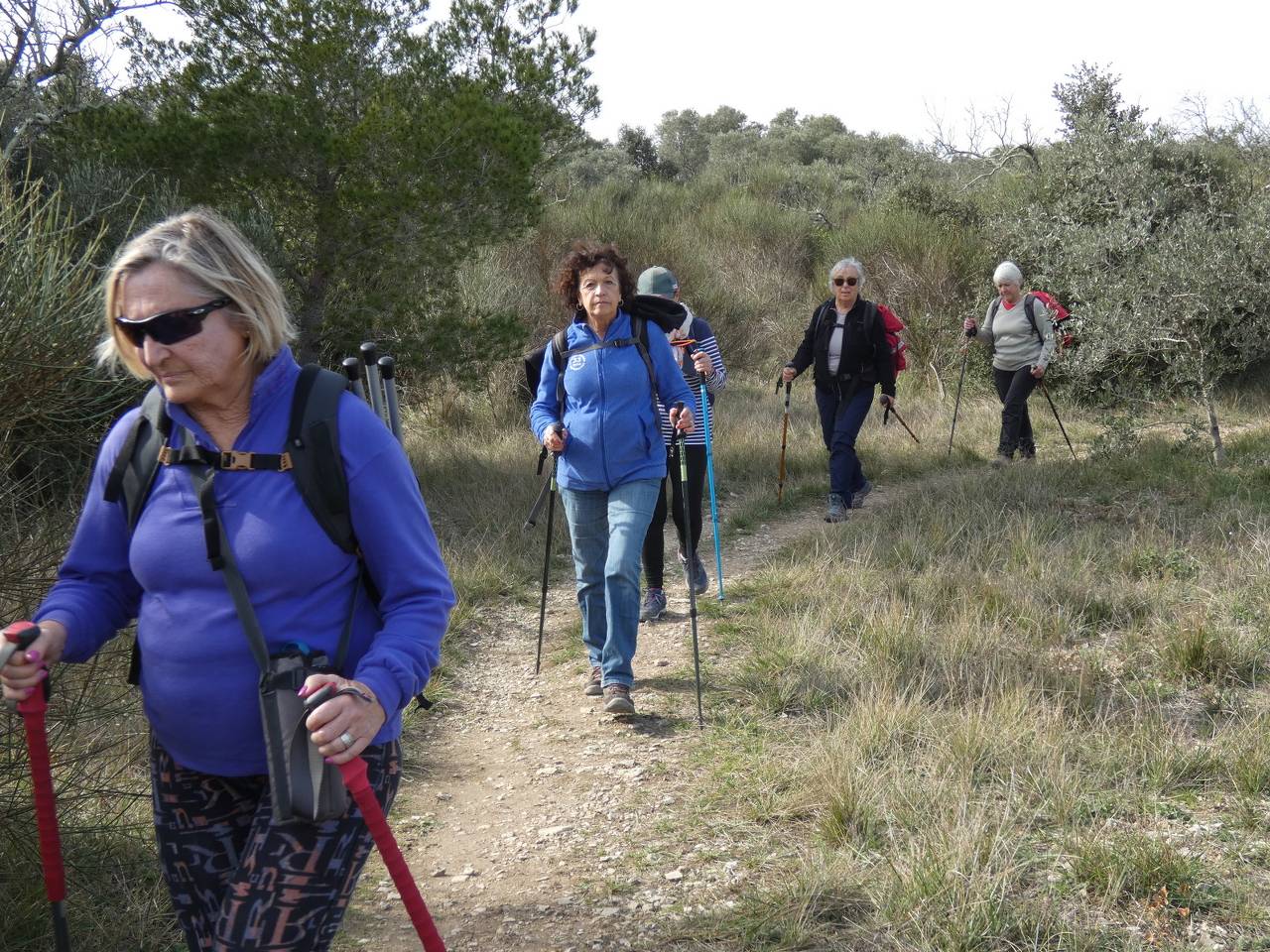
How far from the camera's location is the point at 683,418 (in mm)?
5582

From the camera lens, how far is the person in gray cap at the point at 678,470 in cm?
699

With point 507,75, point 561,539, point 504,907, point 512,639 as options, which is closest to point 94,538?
point 504,907

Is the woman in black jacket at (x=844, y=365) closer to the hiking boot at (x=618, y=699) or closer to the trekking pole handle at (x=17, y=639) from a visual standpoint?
the hiking boot at (x=618, y=699)

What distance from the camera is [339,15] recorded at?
952 cm

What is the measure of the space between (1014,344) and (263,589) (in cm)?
1002

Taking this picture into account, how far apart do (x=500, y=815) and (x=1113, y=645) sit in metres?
3.21

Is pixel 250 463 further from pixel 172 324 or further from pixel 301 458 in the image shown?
pixel 172 324

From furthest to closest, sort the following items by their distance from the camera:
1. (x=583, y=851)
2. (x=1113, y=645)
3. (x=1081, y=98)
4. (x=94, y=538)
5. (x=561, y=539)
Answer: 1. (x=1081, y=98)
2. (x=561, y=539)
3. (x=1113, y=645)
4. (x=583, y=851)
5. (x=94, y=538)

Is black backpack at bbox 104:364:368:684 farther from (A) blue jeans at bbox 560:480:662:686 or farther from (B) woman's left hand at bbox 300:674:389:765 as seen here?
(A) blue jeans at bbox 560:480:662:686

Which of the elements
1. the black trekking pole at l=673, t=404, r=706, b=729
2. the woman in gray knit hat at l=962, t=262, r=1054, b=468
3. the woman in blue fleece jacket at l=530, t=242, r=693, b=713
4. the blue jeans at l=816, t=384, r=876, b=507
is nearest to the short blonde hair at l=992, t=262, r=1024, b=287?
the woman in gray knit hat at l=962, t=262, r=1054, b=468

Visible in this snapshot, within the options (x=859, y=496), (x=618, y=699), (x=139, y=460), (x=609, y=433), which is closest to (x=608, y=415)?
(x=609, y=433)

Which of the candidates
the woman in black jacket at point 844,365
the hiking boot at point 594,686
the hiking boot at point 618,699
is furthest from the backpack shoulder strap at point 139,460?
the woman in black jacket at point 844,365

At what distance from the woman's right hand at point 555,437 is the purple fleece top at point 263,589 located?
10.0ft

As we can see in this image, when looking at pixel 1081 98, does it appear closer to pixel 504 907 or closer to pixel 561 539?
pixel 561 539
